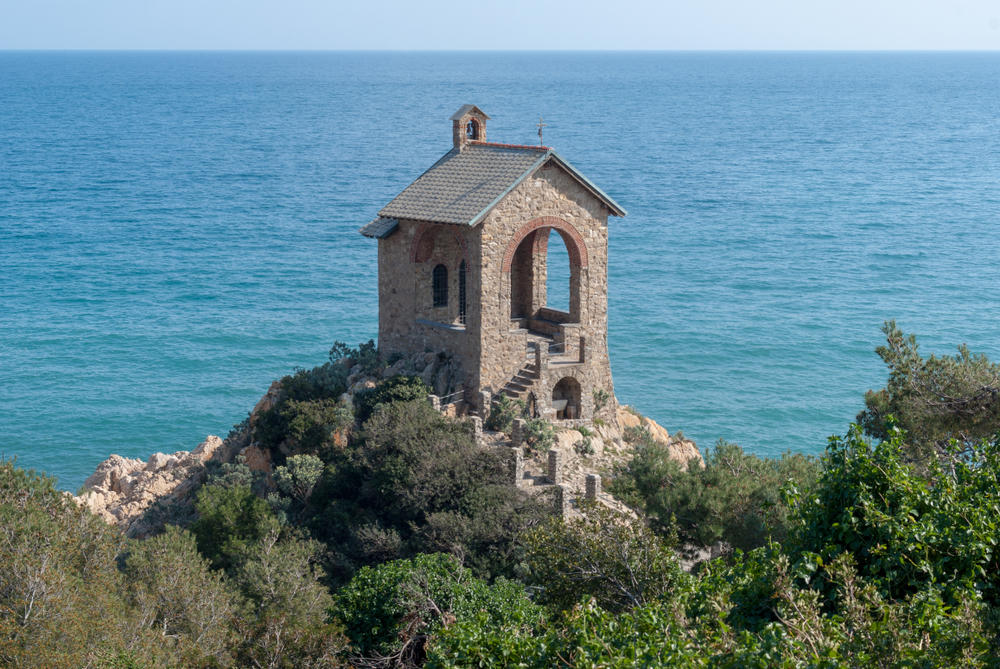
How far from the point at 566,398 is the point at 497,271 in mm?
4689

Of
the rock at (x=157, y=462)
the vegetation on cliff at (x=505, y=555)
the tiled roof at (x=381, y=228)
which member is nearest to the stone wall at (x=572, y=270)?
the vegetation on cliff at (x=505, y=555)

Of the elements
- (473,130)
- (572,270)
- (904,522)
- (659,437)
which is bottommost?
(659,437)

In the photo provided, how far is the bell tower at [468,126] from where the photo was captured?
120 ft

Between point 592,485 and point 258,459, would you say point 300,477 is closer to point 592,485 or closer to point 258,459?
point 258,459

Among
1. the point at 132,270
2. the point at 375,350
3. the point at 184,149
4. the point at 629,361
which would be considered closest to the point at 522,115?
the point at 184,149

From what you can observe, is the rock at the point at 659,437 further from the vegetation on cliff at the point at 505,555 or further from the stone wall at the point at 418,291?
the stone wall at the point at 418,291

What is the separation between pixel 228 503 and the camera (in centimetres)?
3234

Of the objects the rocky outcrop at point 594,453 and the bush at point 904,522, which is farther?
the rocky outcrop at point 594,453

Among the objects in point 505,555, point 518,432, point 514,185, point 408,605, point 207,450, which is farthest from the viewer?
point 207,450

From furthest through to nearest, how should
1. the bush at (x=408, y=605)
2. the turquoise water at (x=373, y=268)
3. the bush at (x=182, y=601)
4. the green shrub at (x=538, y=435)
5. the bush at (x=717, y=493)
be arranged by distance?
the turquoise water at (x=373, y=268), the green shrub at (x=538, y=435), the bush at (x=717, y=493), the bush at (x=182, y=601), the bush at (x=408, y=605)

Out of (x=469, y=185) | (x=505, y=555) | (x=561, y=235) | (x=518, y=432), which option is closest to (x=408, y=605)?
(x=505, y=555)

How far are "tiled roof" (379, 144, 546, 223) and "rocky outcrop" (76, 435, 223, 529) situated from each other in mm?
10572

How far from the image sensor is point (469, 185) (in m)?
34.9

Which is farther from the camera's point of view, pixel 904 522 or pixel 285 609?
pixel 285 609
